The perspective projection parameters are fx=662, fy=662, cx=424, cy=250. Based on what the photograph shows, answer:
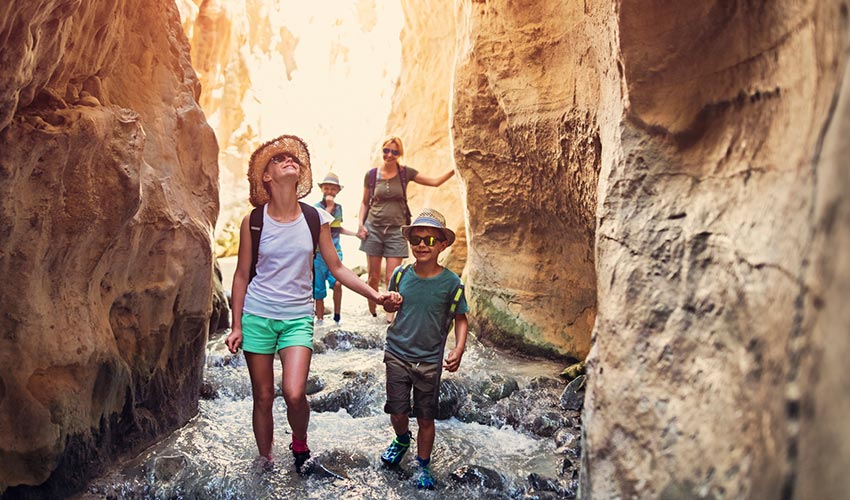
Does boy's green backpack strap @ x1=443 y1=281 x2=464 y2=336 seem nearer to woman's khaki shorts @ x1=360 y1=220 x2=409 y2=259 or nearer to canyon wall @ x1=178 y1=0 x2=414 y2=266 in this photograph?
woman's khaki shorts @ x1=360 y1=220 x2=409 y2=259

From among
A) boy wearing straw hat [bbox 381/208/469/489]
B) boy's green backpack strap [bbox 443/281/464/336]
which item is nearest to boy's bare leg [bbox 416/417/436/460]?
boy wearing straw hat [bbox 381/208/469/489]

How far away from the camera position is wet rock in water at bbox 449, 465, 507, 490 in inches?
145

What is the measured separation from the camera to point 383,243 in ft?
23.8

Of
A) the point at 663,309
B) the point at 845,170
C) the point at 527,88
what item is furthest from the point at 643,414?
the point at 527,88

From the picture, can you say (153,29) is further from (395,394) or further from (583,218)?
(583,218)

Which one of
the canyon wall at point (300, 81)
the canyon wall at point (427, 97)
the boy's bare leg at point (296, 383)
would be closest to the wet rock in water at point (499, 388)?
the boy's bare leg at point (296, 383)

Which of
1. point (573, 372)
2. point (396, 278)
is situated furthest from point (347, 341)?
point (396, 278)

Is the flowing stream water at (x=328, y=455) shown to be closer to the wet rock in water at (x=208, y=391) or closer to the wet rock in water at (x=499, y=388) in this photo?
the wet rock in water at (x=208, y=391)

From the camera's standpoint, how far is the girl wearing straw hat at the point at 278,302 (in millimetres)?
3596

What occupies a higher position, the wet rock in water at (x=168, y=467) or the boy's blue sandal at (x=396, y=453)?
the boy's blue sandal at (x=396, y=453)

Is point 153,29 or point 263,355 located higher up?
point 153,29

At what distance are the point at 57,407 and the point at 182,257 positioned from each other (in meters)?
1.30

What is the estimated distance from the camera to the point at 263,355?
11.9 ft

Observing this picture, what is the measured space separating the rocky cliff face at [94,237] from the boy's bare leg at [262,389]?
78 cm
